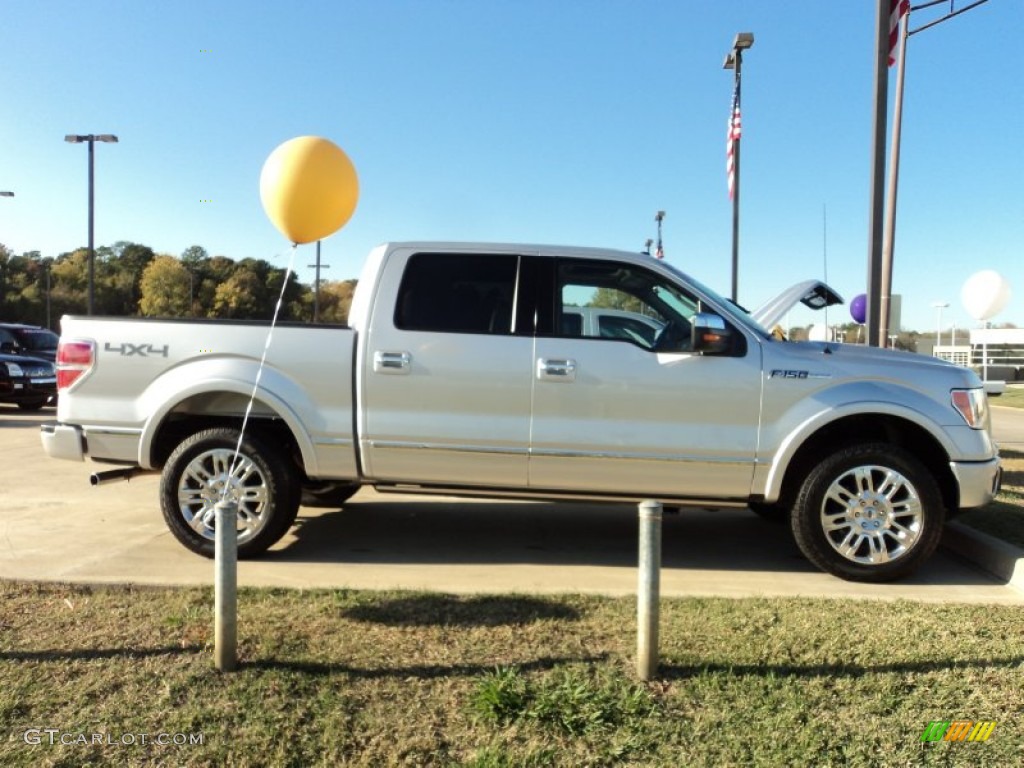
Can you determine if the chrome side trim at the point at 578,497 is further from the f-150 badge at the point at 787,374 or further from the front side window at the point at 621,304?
the front side window at the point at 621,304

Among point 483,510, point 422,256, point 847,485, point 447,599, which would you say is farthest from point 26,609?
point 847,485

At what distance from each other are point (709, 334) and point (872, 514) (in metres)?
1.50

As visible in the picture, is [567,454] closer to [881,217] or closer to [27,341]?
[881,217]

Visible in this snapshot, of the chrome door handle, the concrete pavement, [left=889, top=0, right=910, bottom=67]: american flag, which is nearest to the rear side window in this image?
the chrome door handle

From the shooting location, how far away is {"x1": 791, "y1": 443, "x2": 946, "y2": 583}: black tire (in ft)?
14.8

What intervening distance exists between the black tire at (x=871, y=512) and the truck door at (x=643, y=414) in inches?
17.4

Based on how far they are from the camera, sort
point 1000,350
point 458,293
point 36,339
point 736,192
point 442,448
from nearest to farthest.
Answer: point 442,448 → point 458,293 → point 736,192 → point 36,339 → point 1000,350

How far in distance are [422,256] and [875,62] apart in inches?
209

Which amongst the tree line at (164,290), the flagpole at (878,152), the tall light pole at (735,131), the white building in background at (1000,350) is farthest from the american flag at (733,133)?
the white building in background at (1000,350)

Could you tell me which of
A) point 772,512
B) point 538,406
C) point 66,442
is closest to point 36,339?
point 66,442

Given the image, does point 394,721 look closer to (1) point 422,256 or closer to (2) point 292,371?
(2) point 292,371

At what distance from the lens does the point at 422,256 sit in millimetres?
4926

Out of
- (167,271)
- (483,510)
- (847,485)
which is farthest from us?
(167,271)

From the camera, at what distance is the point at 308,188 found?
5.90 m
